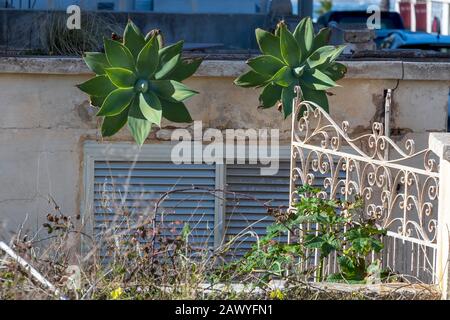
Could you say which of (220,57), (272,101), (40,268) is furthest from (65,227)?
(220,57)

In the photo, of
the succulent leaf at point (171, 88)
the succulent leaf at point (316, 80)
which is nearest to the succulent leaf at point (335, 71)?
the succulent leaf at point (316, 80)

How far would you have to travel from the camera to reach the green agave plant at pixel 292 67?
23.5ft

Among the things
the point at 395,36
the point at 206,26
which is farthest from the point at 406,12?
the point at 206,26

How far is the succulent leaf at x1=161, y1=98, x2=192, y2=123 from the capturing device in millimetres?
7141

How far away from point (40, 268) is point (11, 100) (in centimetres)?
327

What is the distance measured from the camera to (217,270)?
515cm

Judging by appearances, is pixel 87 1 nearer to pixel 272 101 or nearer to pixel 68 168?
pixel 68 168

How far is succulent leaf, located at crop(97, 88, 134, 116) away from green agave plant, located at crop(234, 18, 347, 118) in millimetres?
852

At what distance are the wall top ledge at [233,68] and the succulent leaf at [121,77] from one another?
89 cm

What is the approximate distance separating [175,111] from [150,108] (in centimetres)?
26

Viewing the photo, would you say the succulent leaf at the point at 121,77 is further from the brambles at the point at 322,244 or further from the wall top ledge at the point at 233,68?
the brambles at the point at 322,244

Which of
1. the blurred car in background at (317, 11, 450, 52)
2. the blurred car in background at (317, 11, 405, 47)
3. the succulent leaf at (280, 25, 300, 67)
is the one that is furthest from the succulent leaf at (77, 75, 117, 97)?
the blurred car in background at (317, 11, 405, 47)

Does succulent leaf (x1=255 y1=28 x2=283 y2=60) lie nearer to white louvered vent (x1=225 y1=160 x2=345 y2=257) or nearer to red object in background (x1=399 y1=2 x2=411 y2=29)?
white louvered vent (x1=225 y1=160 x2=345 y2=257)

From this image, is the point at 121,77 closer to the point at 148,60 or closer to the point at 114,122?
the point at 148,60
